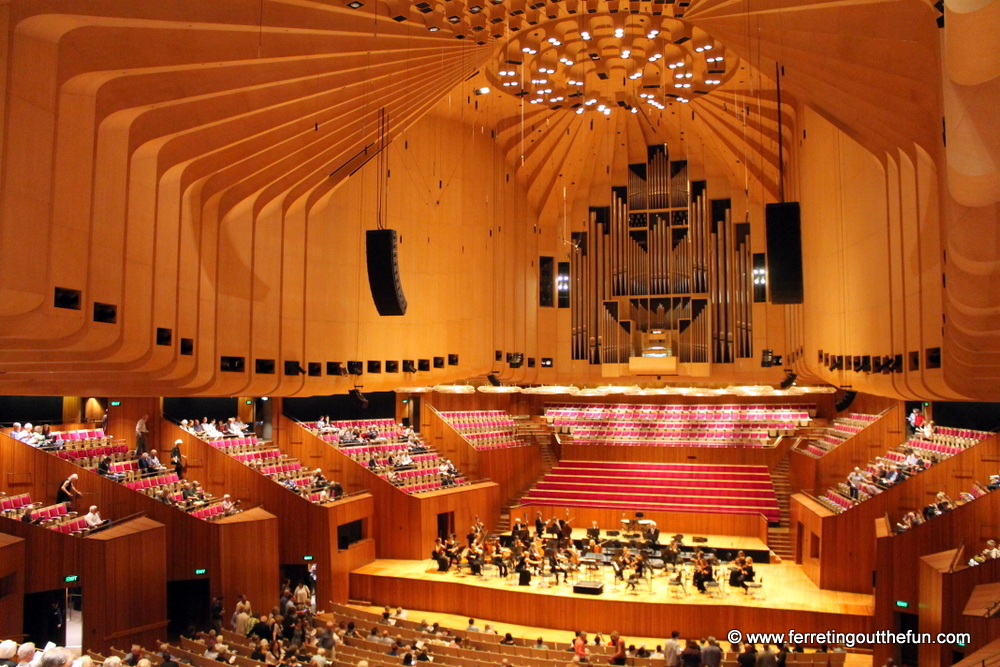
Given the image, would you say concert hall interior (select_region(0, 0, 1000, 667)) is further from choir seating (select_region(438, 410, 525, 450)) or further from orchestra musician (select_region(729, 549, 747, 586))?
orchestra musician (select_region(729, 549, 747, 586))

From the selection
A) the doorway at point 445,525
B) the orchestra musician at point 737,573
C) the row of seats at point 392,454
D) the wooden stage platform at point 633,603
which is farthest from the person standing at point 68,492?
the orchestra musician at point 737,573

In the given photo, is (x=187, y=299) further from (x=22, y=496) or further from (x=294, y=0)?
(x=22, y=496)

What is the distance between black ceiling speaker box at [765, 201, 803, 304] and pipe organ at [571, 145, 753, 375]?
9.93 m

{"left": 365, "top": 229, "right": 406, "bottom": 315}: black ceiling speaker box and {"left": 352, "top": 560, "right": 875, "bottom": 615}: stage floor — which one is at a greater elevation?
{"left": 365, "top": 229, "right": 406, "bottom": 315}: black ceiling speaker box

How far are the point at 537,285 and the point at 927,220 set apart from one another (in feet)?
37.9

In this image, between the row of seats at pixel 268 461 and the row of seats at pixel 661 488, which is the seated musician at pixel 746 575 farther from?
the row of seats at pixel 268 461

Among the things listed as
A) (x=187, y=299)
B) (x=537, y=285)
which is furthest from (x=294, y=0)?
(x=537, y=285)

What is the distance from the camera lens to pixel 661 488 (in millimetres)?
15688

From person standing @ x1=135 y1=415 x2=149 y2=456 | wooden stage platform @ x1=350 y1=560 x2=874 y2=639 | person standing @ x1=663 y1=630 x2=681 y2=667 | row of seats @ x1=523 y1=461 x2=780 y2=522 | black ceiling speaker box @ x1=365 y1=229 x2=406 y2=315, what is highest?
black ceiling speaker box @ x1=365 y1=229 x2=406 y2=315

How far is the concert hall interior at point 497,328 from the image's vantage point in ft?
19.5

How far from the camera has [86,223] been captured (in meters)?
5.91

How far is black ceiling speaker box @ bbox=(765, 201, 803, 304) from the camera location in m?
6.82

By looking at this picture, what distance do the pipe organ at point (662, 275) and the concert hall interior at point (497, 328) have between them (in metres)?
0.08

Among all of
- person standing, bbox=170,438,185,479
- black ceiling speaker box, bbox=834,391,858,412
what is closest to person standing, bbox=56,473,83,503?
person standing, bbox=170,438,185,479
